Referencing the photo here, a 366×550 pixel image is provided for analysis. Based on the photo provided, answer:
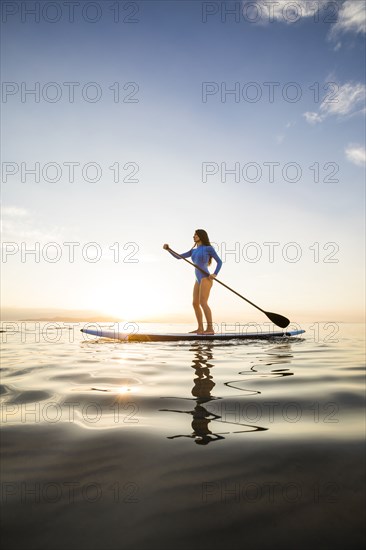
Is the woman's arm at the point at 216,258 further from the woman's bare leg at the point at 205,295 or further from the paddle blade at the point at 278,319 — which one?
the paddle blade at the point at 278,319

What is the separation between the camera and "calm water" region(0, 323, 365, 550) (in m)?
0.99

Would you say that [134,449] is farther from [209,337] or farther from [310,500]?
[209,337]

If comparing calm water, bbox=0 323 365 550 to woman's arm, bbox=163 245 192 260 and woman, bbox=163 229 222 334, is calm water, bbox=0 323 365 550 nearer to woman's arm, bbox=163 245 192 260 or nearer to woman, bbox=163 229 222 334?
woman, bbox=163 229 222 334

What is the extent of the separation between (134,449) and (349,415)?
1.36 m

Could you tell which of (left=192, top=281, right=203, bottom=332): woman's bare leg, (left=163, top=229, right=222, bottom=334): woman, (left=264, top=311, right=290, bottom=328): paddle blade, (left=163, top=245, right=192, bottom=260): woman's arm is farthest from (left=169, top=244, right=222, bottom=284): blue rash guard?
(left=264, top=311, right=290, bottom=328): paddle blade

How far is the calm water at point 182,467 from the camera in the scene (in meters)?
0.99

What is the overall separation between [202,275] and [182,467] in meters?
8.11

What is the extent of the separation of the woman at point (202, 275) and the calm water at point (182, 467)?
6426mm

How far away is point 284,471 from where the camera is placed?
1.36 meters

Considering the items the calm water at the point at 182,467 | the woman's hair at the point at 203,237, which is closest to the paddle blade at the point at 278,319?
the woman's hair at the point at 203,237

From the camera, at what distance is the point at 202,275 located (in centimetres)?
946

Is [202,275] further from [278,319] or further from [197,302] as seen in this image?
[278,319]

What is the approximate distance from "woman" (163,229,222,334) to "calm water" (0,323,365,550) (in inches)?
253

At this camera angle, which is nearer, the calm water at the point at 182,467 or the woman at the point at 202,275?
the calm water at the point at 182,467
